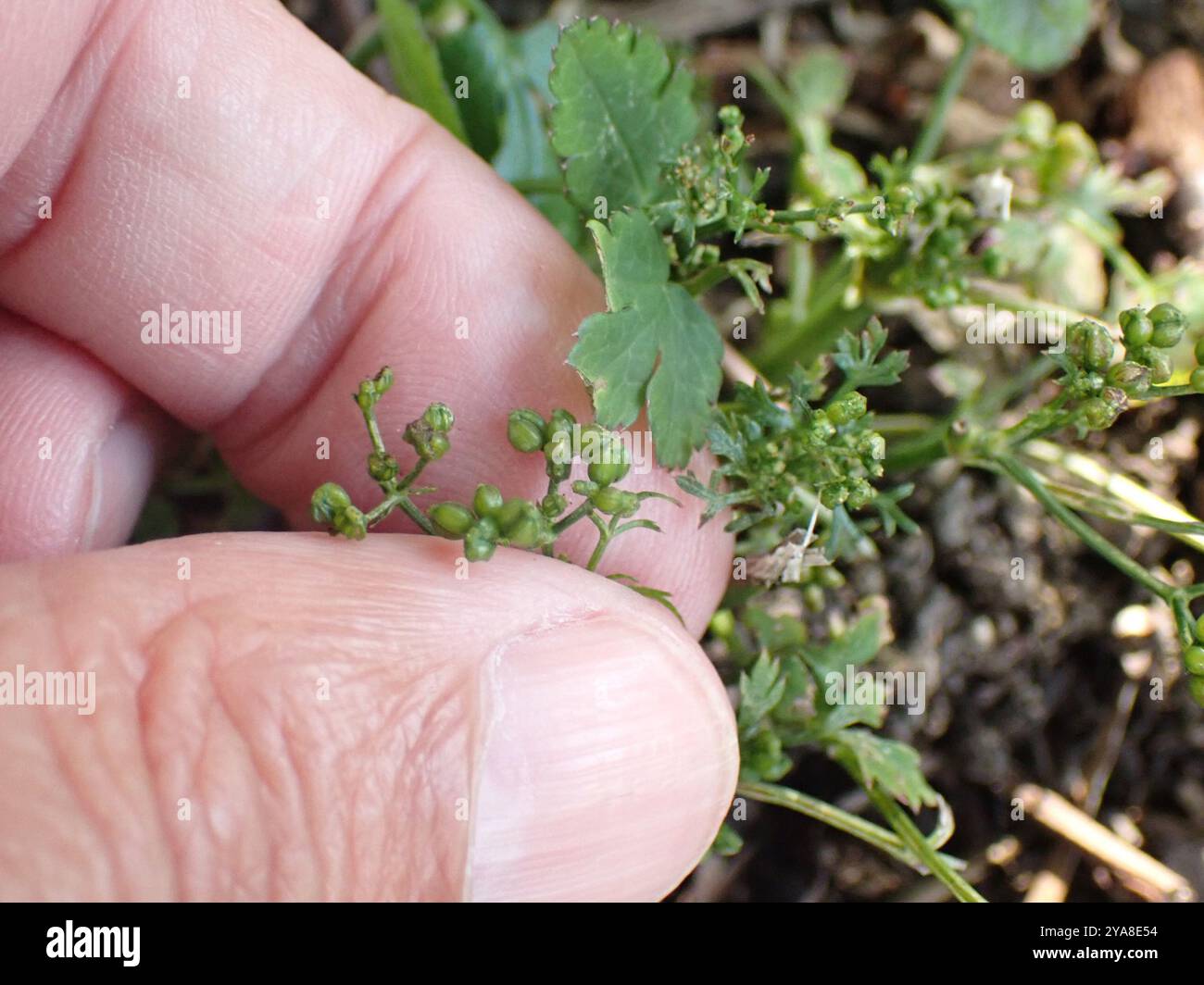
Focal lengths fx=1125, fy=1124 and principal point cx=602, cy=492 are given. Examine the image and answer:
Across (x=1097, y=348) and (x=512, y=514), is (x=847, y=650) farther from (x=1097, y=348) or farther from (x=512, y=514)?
(x=512, y=514)

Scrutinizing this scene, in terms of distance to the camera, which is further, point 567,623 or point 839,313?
point 839,313

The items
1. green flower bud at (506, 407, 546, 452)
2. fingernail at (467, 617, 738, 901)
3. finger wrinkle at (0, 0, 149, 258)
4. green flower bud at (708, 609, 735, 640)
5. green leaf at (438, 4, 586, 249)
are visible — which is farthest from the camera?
green leaf at (438, 4, 586, 249)

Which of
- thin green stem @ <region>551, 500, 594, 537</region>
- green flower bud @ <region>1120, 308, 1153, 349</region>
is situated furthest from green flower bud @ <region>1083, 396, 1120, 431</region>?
thin green stem @ <region>551, 500, 594, 537</region>

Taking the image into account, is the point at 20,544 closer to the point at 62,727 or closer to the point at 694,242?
the point at 62,727

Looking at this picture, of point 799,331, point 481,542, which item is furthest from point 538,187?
point 481,542

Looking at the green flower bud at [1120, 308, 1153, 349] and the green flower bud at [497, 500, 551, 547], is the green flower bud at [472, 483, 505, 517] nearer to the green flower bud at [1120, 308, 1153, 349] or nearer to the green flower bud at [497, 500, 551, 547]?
the green flower bud at [497, 500, 551, 547]

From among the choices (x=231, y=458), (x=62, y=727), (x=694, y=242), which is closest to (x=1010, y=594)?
(x=694, y=242)

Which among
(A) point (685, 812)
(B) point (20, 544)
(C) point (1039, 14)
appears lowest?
(A) point (685, 812)

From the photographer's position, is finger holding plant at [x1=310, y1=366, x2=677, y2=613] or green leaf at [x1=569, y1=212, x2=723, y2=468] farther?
green leaf at [x1=569, y1=212, x2=723, y2=468]
